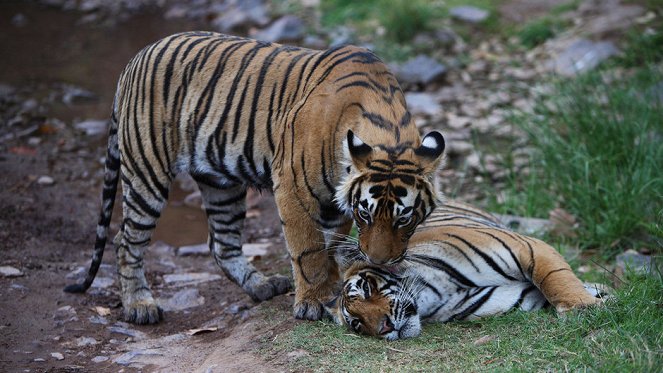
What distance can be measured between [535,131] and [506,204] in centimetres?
80

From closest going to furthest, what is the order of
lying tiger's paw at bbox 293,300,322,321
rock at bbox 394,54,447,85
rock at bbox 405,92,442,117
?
lying tiger's paw at bbox 293,300,322,321
rock at bbox 405,92,442,117
rock at bbox 394,54,447,85

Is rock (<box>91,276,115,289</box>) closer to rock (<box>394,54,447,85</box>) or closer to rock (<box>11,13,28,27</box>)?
rock (<box>394,54,447,85</box>)

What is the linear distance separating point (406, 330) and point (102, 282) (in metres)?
2.52

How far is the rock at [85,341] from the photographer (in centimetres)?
479

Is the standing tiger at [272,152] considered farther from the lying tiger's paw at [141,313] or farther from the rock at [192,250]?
the rock at [192,250]

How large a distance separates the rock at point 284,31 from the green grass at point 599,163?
496 centimetres

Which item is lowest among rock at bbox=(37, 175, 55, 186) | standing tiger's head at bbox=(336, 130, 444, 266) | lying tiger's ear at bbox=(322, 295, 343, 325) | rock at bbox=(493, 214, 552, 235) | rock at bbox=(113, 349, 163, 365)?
rock at bbox=(113, 349, 163, 365)

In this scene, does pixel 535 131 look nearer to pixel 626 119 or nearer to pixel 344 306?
pixel 626 119

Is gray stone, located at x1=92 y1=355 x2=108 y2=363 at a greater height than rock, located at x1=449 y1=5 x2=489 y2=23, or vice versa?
rock, located at x1=449 y1=5 x2=489 y2=23

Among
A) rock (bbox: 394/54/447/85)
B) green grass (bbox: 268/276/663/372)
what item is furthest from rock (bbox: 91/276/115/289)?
rock (bbox: 394/54/447/85)

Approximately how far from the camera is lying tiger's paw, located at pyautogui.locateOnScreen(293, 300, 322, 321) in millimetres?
4504

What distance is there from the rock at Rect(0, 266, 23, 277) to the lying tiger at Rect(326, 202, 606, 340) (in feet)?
7.64

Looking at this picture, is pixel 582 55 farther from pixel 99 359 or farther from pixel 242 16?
pixel 99 359

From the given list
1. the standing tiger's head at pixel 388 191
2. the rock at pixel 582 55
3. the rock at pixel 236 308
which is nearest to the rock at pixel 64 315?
the rock at pixel 236 308
